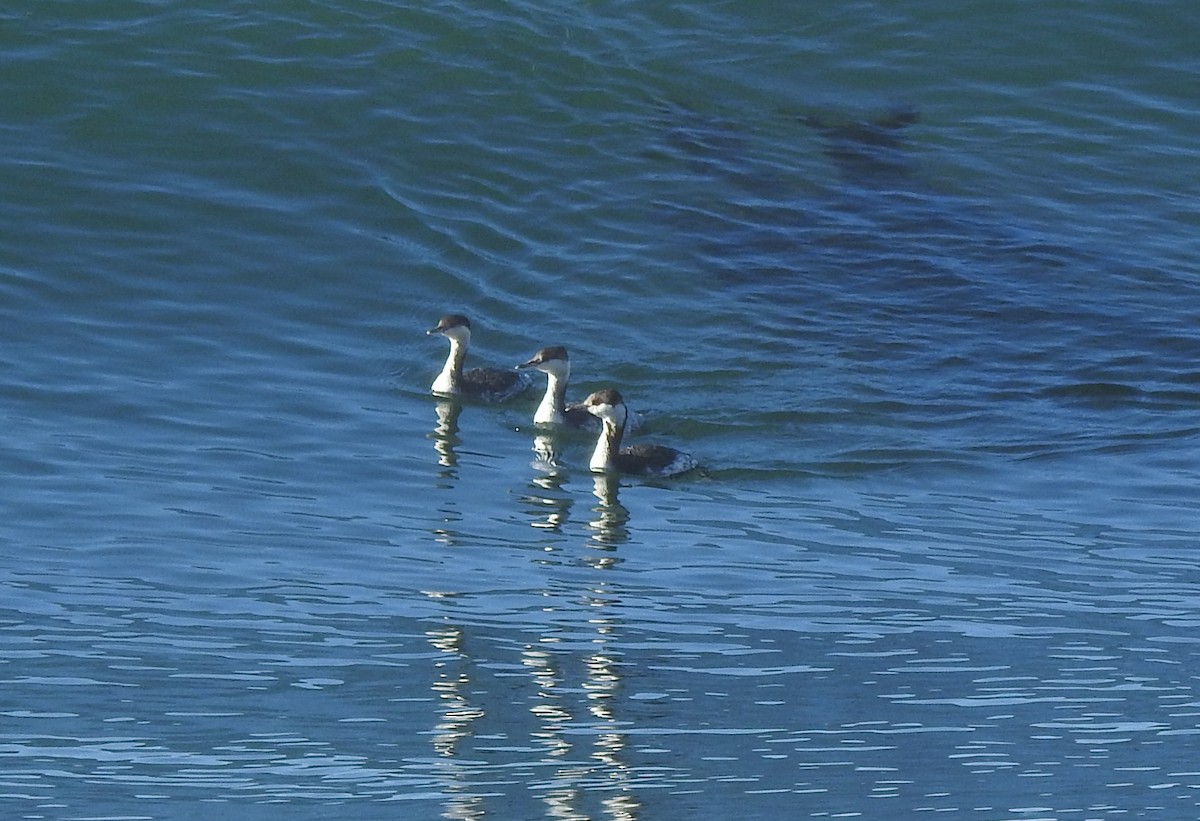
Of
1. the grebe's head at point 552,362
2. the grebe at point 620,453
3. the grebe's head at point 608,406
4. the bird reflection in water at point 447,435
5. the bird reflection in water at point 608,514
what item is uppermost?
the grebe's head at point 552,362

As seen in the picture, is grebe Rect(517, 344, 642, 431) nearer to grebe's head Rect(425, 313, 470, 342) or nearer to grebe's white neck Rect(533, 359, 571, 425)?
grebe's white neck Rect(533, 359, 571, 425)

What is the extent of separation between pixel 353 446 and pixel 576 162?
696 centimetres

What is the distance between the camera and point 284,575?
10469 millimetres

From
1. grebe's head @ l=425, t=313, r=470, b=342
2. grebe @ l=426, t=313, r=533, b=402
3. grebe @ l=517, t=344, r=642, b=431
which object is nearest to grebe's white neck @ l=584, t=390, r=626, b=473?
grebe @ l=517, t=344, r=642, b=431

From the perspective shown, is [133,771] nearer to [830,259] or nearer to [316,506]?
[316,506]

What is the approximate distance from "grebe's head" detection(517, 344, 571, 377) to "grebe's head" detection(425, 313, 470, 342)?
68 cm

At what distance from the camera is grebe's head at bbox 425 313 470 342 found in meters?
15.2

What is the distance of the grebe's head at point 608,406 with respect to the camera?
545 inches

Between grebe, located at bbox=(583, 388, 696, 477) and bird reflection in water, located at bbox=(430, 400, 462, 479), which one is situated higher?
grebe, located at bbox=(583, 388, 696, 477)

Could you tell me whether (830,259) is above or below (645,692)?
above

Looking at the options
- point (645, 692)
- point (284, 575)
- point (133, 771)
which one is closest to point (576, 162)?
point (284, 575)

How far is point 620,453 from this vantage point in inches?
537

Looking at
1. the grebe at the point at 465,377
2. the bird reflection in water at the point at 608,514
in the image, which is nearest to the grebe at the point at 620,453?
the bird reflection in water at the point at 608,514

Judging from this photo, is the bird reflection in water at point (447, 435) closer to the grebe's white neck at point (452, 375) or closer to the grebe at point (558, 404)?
the grebe's white neck at point (452, 375)
